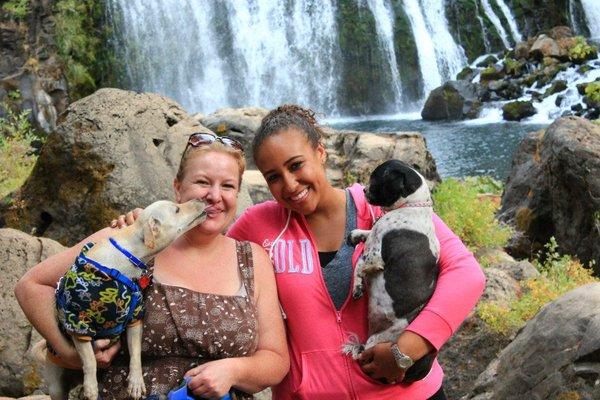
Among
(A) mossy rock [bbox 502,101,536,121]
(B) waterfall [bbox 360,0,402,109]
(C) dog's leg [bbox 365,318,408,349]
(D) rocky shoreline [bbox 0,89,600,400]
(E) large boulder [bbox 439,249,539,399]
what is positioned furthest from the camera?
(B) waterfall [bbox 360,0,402,109]

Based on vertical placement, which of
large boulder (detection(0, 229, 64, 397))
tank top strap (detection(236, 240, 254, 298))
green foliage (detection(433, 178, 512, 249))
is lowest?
green foliage (detection(433, 178, 512, 249))

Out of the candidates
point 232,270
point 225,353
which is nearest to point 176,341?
point 225,353

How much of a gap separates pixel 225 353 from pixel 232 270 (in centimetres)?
29

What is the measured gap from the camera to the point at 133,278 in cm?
219

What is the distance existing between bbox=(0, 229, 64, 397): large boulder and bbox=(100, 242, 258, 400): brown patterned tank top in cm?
253

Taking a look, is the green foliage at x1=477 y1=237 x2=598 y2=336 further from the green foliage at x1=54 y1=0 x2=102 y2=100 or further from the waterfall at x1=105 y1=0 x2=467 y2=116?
the waterfall at x1=105 y1=0 x2=467 y2=116

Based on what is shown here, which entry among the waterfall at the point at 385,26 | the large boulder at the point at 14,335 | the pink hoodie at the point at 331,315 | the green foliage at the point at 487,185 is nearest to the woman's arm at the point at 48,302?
the pink hoodie at the point at 331,315

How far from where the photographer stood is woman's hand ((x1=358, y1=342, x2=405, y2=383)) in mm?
2236

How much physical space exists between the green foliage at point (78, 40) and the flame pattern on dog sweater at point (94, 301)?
642 inches

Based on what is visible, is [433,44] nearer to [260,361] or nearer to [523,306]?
[523,306]

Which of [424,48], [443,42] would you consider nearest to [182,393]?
[424,48]

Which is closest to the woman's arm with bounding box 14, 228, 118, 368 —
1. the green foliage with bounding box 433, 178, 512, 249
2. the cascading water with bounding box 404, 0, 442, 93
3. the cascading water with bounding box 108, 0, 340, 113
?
the green foliage with bounding box 433, 178, 512, 249

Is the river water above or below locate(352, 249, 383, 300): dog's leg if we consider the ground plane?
below

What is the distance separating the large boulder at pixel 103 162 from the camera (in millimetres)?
5582
